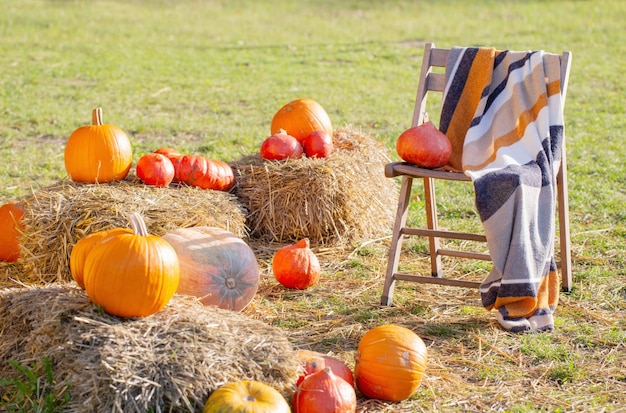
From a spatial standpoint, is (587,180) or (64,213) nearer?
(64,213)

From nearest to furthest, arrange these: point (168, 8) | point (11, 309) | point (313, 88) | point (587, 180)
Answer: point (11, 309), point (587, 180), point (313, 88), point (168, 8)

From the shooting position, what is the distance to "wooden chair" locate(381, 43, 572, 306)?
15.6 feet

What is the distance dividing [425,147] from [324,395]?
74.4 inches

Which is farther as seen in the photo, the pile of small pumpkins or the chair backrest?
the chair backrest

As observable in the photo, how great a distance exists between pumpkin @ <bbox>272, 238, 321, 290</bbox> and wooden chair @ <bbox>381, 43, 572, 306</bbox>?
50cm

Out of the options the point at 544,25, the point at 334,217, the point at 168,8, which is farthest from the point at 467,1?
the point at 334,217

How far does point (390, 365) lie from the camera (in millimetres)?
3631

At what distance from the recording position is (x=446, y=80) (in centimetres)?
522

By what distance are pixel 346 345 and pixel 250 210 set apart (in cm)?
190

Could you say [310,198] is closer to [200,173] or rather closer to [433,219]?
[200,173]

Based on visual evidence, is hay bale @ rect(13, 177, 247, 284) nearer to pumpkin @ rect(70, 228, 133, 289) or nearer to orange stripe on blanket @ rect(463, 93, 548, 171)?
pumpkin @ rect(70, 228, 133, 289)

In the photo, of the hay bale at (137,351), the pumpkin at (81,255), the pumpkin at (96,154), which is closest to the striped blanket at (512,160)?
the hay bale at (137,351)

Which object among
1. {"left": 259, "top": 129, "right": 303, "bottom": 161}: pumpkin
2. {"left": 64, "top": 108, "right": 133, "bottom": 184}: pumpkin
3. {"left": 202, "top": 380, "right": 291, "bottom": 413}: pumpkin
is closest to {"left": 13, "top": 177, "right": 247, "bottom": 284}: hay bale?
{"left": 64, "top": 108, "right": 133, "bottom": 184}: pumpkin

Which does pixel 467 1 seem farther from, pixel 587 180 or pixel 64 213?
pixel 64 213
